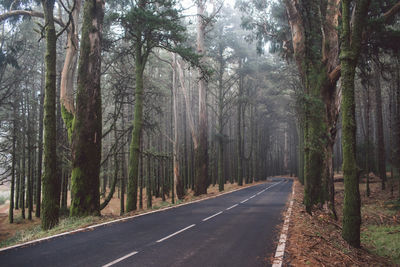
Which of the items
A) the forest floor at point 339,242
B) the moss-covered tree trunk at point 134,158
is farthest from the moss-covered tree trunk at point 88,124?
the forest floor at point 339,242

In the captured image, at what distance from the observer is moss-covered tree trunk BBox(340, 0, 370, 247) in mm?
7496

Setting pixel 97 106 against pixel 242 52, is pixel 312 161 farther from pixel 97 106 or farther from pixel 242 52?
pixel 242 52

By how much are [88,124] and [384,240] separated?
11.8 metres

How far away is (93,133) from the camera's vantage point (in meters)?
11.4

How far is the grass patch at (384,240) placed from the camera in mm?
8781

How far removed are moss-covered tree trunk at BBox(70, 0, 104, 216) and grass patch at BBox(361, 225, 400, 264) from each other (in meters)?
10.2

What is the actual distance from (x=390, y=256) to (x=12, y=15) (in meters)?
17.2

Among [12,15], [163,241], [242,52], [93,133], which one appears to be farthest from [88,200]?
[242,52]

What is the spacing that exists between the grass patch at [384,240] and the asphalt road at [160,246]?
3.16m

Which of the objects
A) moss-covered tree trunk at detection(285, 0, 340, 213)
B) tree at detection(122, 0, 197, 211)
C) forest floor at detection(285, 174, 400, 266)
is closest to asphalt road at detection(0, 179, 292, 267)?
forest floor at detection(285, 174, 400, 266)

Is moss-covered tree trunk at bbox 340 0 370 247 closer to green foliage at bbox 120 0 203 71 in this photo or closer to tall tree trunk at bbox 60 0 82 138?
green foliage at bbox 120 0 203 71

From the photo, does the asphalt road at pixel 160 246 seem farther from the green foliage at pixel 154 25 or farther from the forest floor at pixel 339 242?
the green foliage at pixel 154 25

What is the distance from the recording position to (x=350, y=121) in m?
7.47

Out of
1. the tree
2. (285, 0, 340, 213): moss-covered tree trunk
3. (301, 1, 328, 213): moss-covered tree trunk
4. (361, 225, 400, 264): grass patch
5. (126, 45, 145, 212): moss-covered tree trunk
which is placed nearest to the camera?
(361, 225, 400, 264): grass patch
